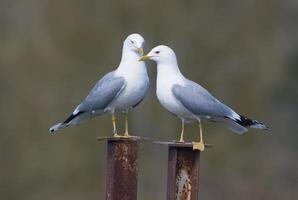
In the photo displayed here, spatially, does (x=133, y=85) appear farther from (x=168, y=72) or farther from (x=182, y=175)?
(x=182, y=175)

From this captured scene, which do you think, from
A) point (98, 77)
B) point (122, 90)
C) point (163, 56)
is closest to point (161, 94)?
point (163, 56)

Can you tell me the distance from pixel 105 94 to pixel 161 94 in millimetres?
653

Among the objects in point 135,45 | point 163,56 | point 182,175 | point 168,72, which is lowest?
point 182,175

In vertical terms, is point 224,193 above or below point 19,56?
below

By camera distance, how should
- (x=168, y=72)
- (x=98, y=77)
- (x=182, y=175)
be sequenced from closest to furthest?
(x=182, y=175), (x=168, y=72), (x=98, y=77)

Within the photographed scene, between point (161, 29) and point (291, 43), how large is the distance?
7.19 m

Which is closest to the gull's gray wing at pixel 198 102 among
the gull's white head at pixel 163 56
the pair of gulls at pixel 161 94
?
the pair of gulls at pixel 161 94

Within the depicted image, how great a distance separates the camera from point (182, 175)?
8.16 meters

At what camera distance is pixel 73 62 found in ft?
67.7

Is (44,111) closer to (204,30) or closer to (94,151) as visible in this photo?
(94,151)

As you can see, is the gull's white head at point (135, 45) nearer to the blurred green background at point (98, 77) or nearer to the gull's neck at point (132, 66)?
the gull's neck at point (132, 66)

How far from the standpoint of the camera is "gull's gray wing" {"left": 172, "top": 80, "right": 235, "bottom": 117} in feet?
29.0

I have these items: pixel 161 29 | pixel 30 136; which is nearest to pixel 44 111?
pixel 30 136

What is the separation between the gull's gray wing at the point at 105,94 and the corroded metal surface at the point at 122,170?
3.18 feet
